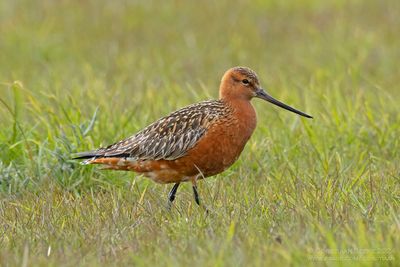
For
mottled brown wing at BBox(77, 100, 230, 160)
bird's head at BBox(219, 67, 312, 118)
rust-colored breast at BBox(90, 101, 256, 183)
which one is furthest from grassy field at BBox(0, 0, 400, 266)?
bird's head at BBox(219, 67, 312, 118)

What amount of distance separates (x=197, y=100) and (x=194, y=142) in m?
2.49

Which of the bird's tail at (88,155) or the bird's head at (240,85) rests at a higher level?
the bird's head at (240,85)

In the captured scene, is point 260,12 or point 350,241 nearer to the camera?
point 350,241

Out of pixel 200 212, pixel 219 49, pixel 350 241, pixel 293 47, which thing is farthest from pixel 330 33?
pixel 350 241

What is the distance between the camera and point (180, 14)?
1441 centimetres

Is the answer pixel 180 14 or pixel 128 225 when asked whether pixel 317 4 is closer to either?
pixel 180 14

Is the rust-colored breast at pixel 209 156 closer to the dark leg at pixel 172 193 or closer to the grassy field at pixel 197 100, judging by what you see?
the dark leg at pixel 172 193

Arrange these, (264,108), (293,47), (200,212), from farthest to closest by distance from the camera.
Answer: (293,47) < (264,108) < (200,212)

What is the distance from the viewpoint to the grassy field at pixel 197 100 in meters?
5.14

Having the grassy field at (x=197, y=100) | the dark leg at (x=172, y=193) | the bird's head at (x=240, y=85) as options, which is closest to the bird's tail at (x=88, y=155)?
the grassy field at (x=197, y=100)

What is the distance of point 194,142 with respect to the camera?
6.68 meters

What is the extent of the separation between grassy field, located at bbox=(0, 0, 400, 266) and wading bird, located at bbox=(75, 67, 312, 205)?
0.20 meters

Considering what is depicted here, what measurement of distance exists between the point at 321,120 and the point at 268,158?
0.98 m

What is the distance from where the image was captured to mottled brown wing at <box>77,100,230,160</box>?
675 cm
